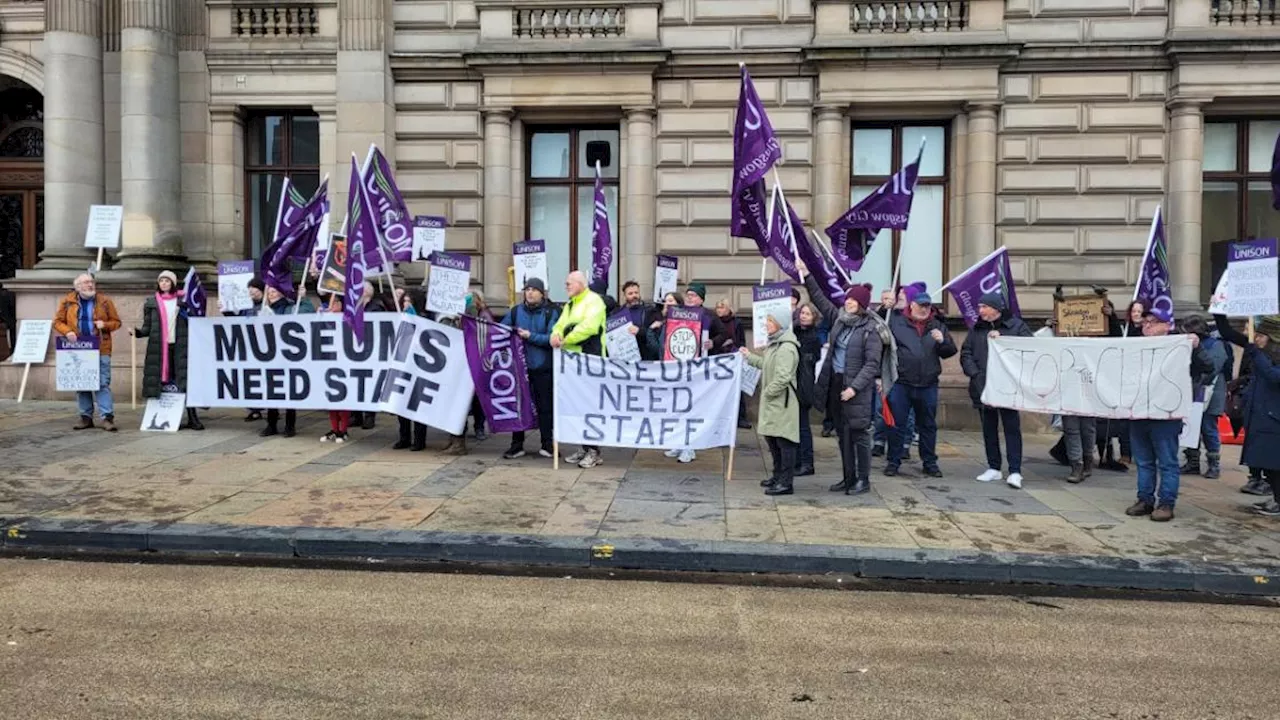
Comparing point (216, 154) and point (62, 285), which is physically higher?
point (216, 154)

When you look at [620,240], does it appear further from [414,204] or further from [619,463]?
[619,463]

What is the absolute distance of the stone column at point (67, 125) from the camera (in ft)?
49.3

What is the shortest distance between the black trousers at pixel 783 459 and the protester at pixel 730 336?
304cm

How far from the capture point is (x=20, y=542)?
22.6 feet

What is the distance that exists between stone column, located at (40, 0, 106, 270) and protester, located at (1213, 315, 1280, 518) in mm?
16523

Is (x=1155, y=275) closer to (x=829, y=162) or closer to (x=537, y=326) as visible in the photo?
(x=829, y=162)

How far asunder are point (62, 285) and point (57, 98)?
10.6 feet

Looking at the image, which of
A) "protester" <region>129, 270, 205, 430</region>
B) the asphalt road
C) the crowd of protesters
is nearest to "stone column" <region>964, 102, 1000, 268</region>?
the crowd of protesters

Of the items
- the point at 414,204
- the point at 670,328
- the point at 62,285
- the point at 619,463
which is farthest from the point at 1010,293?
the point at 62,285

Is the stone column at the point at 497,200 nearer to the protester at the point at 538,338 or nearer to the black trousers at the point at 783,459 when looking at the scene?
the protester at the point at 538,338

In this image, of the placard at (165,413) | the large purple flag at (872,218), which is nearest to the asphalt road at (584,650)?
the large purple flag at (872,218)

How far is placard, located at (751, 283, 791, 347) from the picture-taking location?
8.79 metres

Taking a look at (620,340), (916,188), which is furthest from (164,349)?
(916,188)

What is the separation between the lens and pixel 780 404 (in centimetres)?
853
